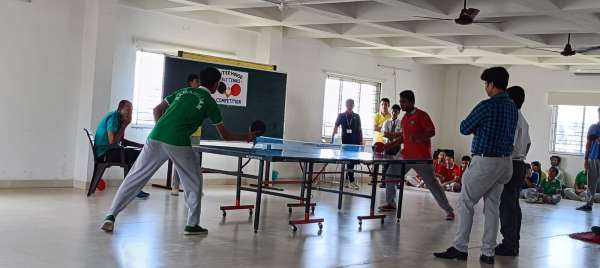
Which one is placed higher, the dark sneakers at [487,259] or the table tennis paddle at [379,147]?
the table tennis paddle at [379,147]

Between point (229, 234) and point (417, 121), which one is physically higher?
point (417, 121)

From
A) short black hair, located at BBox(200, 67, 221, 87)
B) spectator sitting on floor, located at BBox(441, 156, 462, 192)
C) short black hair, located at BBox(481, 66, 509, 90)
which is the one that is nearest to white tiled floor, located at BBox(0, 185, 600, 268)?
short black hair, located at BBox(200, 67, 221, 87)

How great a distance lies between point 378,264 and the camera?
17.6ft

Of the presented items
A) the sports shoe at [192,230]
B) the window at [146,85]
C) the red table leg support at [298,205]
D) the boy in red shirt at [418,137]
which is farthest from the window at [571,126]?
the sports shoe at [192,230]

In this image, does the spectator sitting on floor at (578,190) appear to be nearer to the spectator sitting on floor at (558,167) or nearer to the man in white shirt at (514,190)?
the spectator sitting on floor at (558,167)

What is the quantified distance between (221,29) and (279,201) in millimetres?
3341

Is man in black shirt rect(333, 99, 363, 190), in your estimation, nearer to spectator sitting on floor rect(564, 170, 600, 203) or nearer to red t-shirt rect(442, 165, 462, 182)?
red t-shirt rect(442, 165, 462, 182)

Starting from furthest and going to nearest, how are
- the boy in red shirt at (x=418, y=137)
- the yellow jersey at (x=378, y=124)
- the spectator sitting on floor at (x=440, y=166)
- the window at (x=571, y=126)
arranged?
the window at (x=571, y=126) < the spectator sitting on floor at (x=440, y=166) < the yellow jersey at (x=378, y=124) < the boy in red shirt at (x=418, y=137)

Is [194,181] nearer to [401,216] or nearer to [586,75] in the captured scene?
[401,216]

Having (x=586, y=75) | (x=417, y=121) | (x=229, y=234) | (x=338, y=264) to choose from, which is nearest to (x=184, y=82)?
(x=417, y=121)

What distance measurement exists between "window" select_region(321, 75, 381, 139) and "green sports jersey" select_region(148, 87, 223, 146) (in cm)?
739

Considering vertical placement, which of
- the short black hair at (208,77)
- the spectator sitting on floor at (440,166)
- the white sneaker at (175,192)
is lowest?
the white sneaker at (175,192)

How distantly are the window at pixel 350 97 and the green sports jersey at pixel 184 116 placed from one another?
291 inches

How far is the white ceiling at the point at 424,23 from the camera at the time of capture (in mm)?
8328
